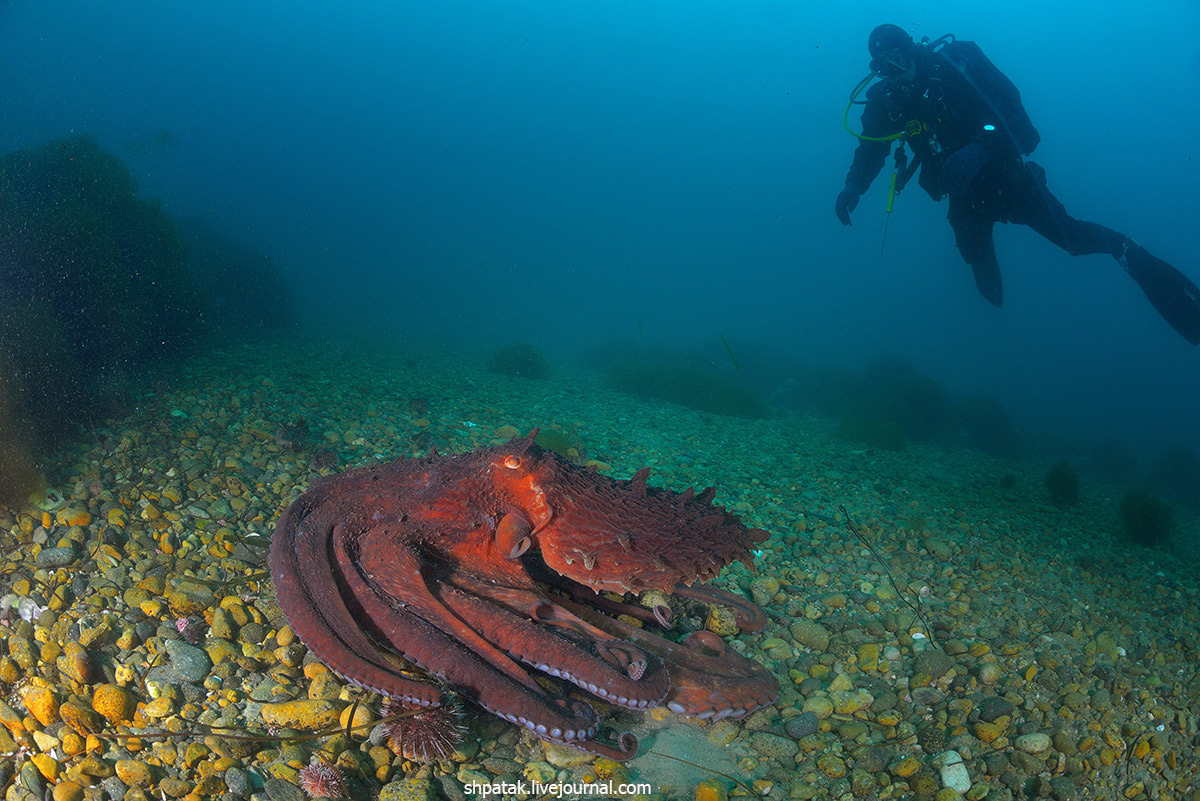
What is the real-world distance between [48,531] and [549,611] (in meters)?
3.21

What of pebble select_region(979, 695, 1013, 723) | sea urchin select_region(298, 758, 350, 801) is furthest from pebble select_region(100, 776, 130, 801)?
pebble select_region(979, 695, 1013, 723)

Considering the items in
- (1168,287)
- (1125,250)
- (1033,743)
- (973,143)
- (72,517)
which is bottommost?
(72,517)

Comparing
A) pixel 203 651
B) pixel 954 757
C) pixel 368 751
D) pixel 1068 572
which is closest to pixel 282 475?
pixel 203 651

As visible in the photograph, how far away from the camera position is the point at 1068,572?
16.1 feet

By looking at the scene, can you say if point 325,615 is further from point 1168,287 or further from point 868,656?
point 1168,287

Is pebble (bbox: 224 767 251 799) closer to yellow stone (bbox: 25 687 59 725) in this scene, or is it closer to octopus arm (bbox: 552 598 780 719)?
yellow stone (bbox: 25 687 59 725)

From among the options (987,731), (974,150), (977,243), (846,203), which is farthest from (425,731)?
(977,243)

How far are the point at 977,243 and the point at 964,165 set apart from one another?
263cm

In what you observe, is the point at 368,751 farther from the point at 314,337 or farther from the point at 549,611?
the point at 314,337

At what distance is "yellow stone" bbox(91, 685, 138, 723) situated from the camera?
7.25ft

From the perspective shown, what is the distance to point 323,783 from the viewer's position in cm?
201

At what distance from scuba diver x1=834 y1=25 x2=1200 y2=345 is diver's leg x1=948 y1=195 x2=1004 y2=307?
3cm

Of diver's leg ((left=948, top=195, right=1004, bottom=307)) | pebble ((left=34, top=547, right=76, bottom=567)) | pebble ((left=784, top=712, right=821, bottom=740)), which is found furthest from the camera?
diver's leg ((left=948, top=195, right=1004, bottom=307))

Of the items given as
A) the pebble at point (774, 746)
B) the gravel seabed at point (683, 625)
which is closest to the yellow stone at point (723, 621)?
the gravel seabed at point (683, 625)
